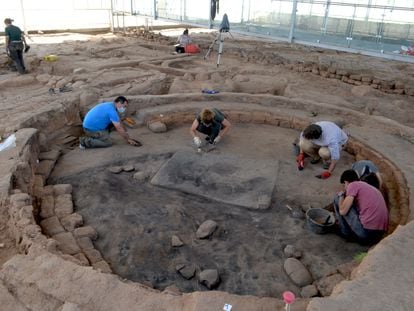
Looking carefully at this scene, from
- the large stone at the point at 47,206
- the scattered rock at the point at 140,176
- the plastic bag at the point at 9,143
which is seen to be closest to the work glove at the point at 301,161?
the scattered rock at the point at 140,176

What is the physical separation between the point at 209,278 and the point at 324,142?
111 inches

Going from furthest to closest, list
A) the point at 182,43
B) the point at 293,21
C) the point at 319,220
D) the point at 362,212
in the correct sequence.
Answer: the point at 182,43
the point at 293,21
the point at 319,220
the point at 362,212

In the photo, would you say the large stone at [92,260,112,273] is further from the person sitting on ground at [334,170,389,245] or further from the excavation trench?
the person sitting on ground at [334,170,389,245]

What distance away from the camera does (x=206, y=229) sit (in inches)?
165

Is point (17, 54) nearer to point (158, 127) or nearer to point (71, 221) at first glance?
point (158, 127)

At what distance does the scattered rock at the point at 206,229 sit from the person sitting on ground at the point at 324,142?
1.96 m

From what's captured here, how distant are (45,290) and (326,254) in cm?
275

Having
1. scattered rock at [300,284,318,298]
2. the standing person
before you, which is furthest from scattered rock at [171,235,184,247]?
the standing person

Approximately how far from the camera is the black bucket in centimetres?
423

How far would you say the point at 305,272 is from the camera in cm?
366

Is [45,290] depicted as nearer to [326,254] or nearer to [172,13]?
[326,254]

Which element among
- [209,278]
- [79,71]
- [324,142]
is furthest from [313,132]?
[79,71]

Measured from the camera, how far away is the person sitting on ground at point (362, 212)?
12.6ft

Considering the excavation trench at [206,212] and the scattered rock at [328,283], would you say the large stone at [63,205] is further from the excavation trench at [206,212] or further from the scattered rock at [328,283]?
the scattered rock at [328,283]
